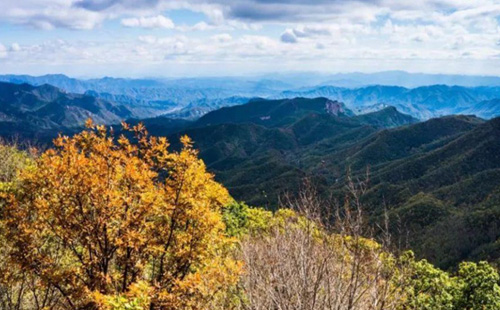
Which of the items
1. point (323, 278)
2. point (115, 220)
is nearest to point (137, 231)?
point (115, 220)

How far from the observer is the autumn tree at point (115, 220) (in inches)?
566

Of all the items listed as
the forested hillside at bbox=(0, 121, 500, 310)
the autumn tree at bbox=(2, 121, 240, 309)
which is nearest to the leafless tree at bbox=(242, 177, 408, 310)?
the forested hillside at bbox=(0, 121, 500, 310)

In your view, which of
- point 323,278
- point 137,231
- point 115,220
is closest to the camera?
point 323,278

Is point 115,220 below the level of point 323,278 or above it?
above

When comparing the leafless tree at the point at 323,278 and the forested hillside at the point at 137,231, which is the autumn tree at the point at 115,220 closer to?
the forested hillside at the point at 137,231

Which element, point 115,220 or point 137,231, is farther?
point 137,231

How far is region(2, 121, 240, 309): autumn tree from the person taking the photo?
47.1 feet

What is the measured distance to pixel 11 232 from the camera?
1516 centimetres

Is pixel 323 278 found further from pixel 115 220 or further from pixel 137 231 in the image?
pixel 115 220

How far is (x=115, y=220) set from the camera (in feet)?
49.2

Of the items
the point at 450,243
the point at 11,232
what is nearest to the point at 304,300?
the point at 11,232

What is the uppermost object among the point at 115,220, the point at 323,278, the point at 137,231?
the point at 115,220

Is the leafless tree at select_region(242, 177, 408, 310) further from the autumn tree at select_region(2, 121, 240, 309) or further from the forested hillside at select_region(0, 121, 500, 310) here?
the autumn tree at select_region(2, 121, 240, 309)

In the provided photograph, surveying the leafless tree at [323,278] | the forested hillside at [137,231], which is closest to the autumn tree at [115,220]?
the forested hillside at [137,231]
